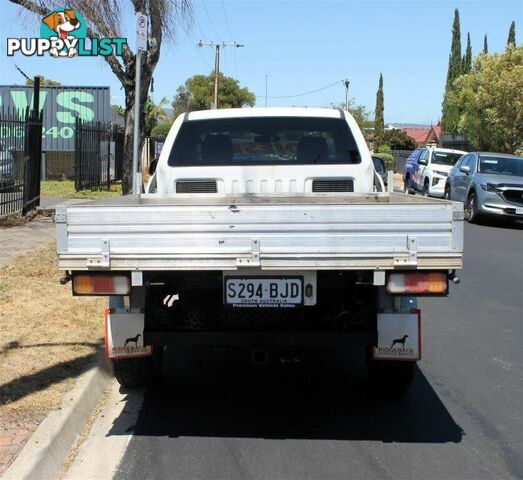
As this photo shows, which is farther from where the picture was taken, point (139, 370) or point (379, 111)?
point (379, 111)

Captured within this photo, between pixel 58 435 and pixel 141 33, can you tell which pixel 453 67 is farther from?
pixel 58 435

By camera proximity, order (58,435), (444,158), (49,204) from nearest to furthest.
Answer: (58,435) → (49,204) → (444,158)

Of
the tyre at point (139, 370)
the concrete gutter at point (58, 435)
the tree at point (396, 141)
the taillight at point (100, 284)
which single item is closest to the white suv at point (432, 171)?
the tyre at point (139, 370)

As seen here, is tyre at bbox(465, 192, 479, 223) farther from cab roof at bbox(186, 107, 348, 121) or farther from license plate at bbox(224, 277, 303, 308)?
license plate at bbox(224, 277, 303, 308)

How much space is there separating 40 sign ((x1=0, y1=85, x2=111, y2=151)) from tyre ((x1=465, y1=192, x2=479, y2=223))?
53.5 feet

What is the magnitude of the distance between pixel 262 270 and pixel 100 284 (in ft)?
3.05

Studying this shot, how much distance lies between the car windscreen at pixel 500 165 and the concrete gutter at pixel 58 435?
13.8 m

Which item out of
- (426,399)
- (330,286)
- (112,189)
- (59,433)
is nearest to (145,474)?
(59,433)

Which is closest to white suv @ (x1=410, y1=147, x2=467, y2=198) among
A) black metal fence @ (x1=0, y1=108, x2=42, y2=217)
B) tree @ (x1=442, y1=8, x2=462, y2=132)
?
black metal fence @ (x1=0, y1=108, x2=42, y2=217)

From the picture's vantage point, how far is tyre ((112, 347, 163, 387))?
5.02 m

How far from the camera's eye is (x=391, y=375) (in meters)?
5.08

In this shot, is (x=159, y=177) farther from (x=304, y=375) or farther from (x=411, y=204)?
(x=411, y=204)

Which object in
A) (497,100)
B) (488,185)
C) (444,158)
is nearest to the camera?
(488,185)

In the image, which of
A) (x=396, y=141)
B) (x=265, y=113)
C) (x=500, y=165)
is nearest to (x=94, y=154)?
(x=500, y=165)
